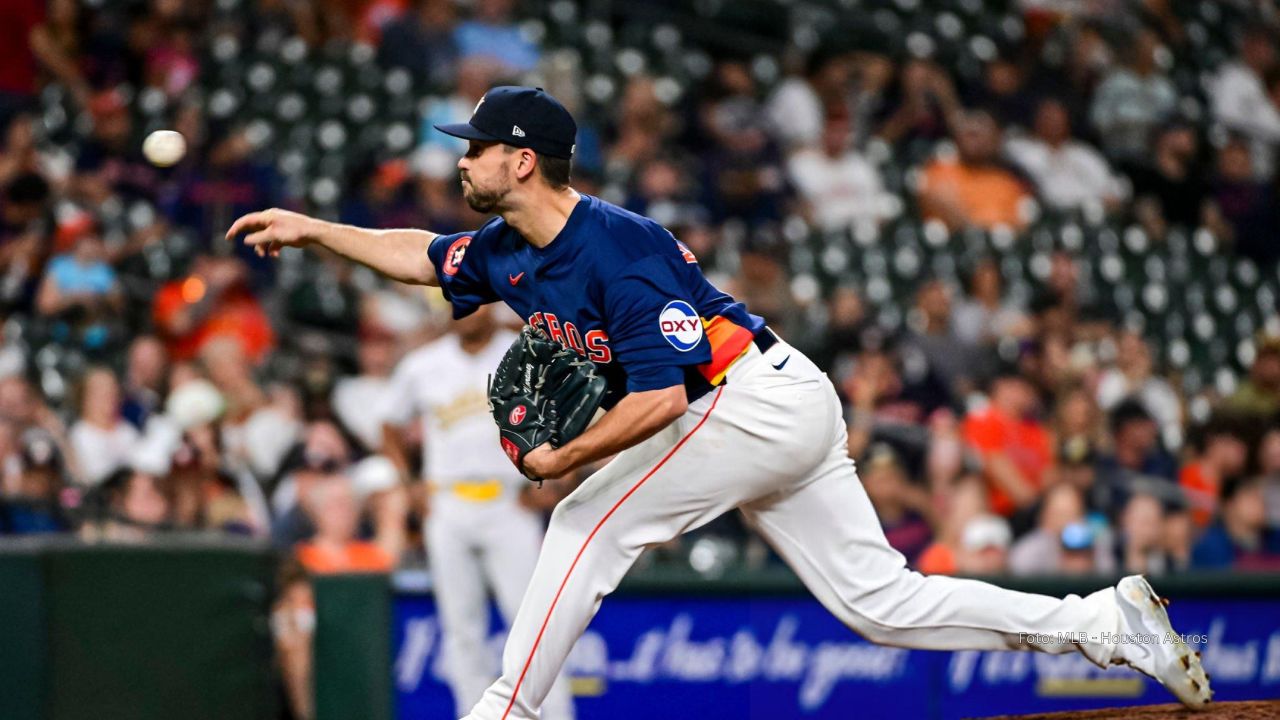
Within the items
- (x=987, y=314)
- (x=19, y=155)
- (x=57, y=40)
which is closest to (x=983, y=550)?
(x=987, y=314)

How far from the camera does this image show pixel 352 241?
4.41m

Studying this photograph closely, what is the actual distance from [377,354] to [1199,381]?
5.57m

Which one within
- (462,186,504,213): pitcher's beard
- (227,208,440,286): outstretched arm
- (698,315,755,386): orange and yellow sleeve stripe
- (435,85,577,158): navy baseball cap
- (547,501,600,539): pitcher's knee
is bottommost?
(547,501,600,539): pitcher's knee

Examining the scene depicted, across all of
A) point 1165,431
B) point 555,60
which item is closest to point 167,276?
point 555,60

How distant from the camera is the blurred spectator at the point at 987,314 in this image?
1025 cm

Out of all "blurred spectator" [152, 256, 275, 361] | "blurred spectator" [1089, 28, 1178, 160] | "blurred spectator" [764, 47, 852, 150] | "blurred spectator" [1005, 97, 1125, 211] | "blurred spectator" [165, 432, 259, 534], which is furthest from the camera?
"blurred spectator" [1089, 28, 1178, 160]

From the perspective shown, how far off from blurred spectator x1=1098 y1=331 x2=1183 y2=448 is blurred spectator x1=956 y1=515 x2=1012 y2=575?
7.61ft

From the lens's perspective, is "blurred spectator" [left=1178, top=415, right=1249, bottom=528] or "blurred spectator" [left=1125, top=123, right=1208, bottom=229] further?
"blurred spectator" [left=1125, top=123, right=1208, bottom=229]

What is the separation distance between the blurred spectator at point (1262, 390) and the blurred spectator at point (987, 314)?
1.31 meters

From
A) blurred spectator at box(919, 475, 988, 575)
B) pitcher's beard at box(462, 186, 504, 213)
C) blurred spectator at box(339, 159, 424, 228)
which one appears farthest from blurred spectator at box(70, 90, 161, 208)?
pitcher's beard at box(462, 186, 504, 213)

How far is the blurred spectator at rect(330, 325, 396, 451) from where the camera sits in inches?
336

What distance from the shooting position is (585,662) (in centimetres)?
686

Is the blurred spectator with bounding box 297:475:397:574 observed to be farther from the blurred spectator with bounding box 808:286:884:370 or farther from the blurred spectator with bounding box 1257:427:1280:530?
the blurred spectator with bounding box 1257:427:1280:530

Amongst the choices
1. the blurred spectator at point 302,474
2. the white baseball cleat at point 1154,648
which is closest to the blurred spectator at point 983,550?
the blurred spectator at point 302,474
